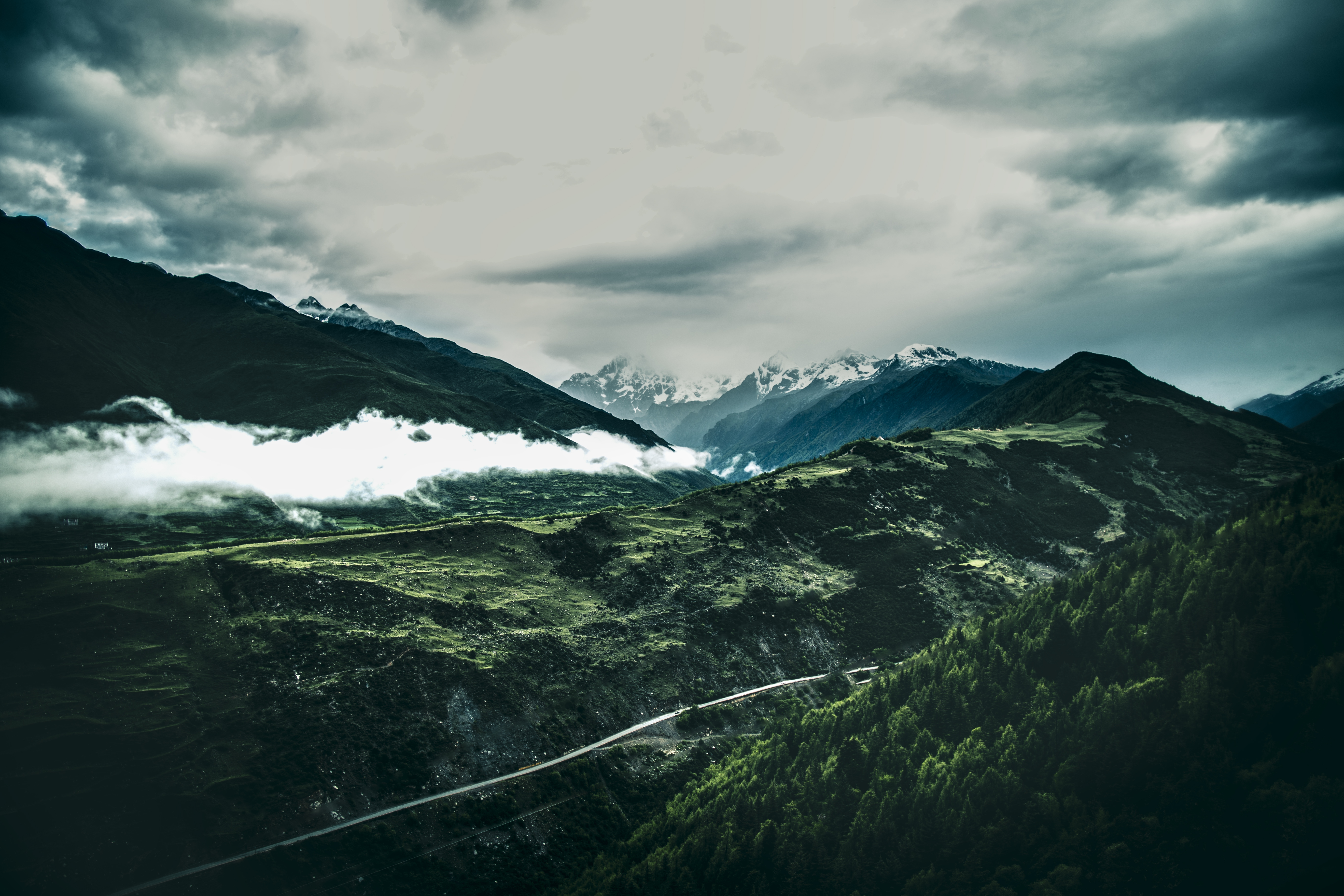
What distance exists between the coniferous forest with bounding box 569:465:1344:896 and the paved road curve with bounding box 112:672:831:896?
573 inches

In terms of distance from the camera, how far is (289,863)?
86.4 meters

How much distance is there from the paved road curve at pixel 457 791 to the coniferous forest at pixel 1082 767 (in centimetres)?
1454

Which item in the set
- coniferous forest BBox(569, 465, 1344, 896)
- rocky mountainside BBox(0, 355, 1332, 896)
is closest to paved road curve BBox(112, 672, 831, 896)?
rocky mountainside BBox(0, 355, 1332, 896)

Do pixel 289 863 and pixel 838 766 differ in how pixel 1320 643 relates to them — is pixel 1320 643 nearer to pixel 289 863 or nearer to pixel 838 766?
pixel 838 766

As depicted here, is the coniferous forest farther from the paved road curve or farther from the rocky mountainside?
the rocky mountainside

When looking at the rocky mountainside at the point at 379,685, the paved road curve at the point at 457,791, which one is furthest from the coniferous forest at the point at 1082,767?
the rocky mountainside at the point at 379,685

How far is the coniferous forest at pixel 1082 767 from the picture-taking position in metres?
94.9

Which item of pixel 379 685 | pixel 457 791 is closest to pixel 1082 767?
pixel 457 791

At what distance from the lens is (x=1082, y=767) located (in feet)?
336

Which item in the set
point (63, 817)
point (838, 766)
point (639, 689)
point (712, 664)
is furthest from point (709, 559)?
point (63, 817)

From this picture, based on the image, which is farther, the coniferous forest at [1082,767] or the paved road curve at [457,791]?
the coniferous forest at [1082,767]

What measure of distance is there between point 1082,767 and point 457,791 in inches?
4011

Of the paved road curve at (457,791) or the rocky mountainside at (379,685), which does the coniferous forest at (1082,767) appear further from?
the rocky mountainside at (379,685)

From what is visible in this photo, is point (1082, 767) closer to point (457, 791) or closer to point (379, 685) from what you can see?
point (457, 791)
